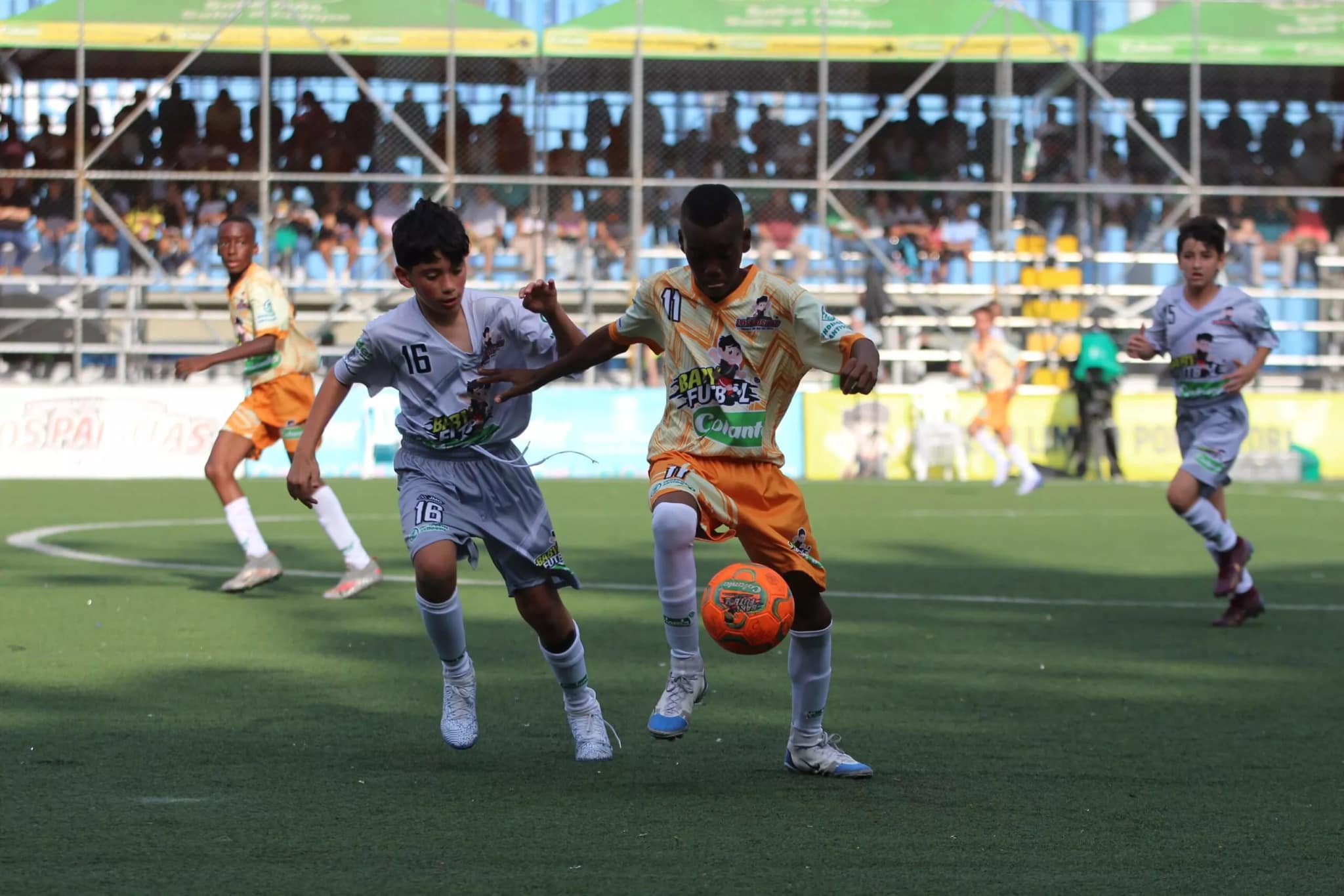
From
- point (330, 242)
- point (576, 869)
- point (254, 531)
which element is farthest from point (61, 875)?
point (330, 242)

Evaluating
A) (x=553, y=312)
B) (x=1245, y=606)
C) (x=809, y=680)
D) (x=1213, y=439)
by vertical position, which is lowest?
(x=1245, y=606)

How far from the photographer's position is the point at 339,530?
37.2 ft

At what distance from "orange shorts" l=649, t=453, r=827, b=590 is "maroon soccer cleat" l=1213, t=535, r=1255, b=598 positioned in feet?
16.5

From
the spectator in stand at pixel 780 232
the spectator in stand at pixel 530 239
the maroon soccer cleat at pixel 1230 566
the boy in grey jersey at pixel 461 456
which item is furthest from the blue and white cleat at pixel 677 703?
the spectator in stand at pixel 780 232

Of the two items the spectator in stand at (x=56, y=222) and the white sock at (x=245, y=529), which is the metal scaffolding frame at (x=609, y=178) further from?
the white sock at (x=245, y=529)

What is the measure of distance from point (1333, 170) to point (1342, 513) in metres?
13.0

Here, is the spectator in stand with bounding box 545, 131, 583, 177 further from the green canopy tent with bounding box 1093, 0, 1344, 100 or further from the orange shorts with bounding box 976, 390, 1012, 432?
the orange shorts with bounding box 976, 390, 1012, 432

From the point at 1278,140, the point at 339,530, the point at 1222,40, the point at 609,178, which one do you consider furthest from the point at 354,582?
the point at 1278,140

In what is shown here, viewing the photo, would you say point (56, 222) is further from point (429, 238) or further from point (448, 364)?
point (429, 238)

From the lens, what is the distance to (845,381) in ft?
17.7

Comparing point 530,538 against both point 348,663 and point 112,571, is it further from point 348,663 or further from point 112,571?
point 112,571

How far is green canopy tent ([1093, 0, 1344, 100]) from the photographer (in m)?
28.2

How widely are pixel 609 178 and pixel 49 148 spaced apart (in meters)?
7.70

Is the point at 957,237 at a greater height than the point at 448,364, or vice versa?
the point at 957,237
